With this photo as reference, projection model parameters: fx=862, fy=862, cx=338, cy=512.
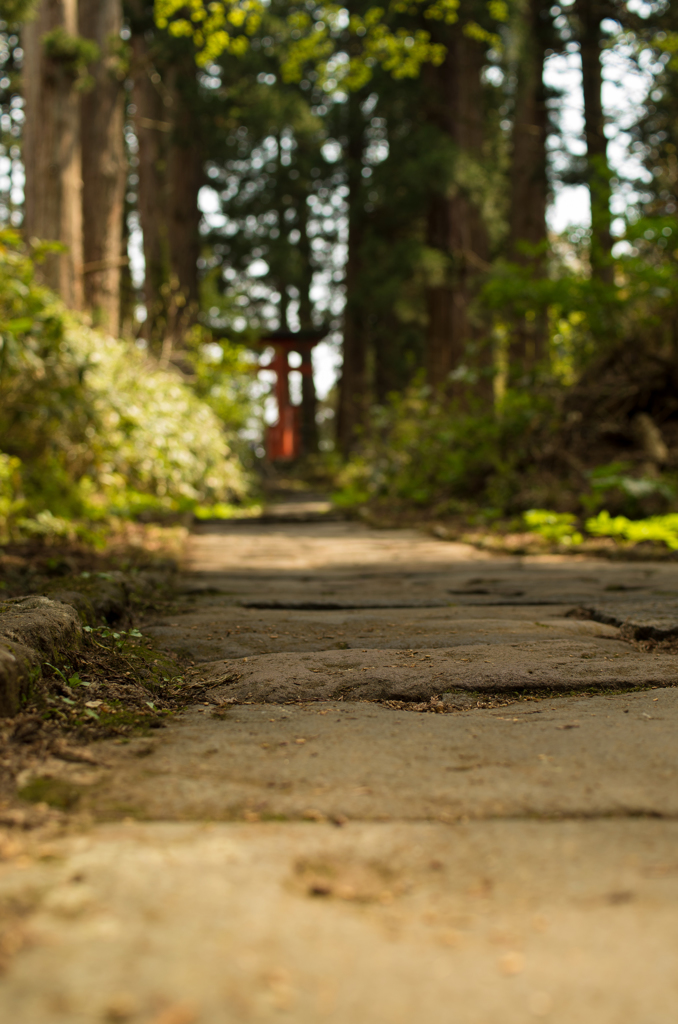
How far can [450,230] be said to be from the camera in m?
12.9

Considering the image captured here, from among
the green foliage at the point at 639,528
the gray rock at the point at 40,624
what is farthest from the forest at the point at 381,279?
the gray rock at the point at 40,624

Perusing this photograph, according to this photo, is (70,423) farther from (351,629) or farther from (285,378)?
(285,378)

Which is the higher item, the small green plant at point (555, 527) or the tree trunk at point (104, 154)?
the tree trunk at point (104, 154)

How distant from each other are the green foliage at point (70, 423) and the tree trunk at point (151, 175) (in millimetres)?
3785

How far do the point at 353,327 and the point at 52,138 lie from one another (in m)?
11.6

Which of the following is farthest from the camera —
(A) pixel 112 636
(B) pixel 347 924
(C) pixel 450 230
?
(C) pixel 450 230

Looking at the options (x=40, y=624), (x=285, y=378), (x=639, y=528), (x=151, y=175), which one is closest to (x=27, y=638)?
(x=40, y=624)

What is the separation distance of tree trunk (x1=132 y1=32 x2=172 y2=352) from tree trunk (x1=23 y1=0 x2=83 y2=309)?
125 inches

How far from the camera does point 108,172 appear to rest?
908cm

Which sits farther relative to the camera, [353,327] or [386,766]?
[353,327]

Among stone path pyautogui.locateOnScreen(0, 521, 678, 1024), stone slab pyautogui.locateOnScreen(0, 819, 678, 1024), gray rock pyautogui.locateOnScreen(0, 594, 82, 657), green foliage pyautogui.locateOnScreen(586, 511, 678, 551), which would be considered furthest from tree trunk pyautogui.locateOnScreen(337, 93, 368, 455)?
stone slab pyautogui.locateOnScreen(0, 819, 678, 1024)

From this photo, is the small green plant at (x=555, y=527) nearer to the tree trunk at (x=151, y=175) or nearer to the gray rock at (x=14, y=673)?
the gray rock at (x=14, y=673)

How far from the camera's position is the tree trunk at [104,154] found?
29.3 ft

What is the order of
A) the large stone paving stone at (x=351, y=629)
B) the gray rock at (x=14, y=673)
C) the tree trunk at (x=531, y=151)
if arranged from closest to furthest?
the gray rock at (x=14, y=673) → the large stone paving stone at (x=351, y=629) → the tree trunk at (x=531, y=151)
